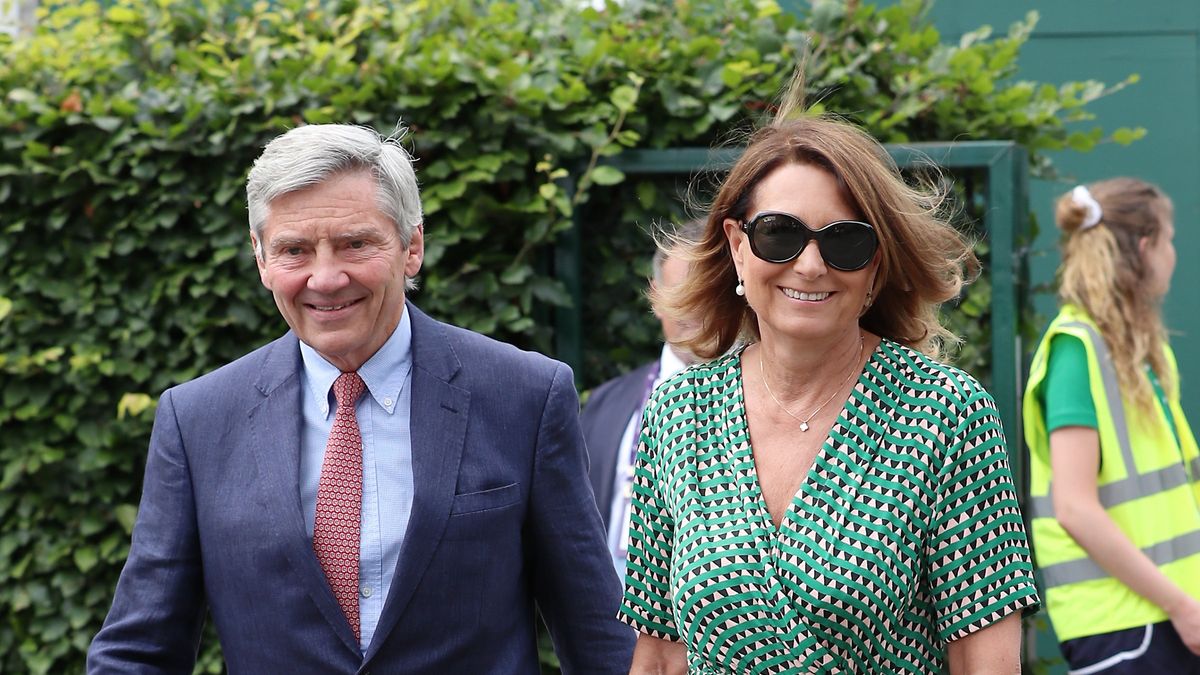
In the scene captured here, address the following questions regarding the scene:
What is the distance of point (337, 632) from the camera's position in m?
2.61

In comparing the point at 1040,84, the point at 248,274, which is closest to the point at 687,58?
the point at 248,274

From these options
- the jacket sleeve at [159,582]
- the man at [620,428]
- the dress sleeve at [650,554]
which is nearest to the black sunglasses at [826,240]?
the dress sleeve at [650,554]

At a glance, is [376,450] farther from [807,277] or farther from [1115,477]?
[1115,477]

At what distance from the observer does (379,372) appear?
280 cm

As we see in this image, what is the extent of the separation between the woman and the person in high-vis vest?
1767 millimetres

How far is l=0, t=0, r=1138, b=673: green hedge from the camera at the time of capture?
463cm

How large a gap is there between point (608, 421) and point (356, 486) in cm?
186

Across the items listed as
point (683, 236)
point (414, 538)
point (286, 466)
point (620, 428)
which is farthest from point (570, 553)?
point (620, 428)

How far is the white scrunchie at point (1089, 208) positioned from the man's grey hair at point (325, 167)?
2.61 m

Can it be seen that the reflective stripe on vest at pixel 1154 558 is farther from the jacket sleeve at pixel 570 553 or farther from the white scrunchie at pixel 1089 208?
the jacket sleeve at pixel 570 553

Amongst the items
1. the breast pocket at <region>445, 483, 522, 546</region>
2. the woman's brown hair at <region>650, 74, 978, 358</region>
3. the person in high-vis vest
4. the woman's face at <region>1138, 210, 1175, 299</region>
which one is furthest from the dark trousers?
the breast pocket at <region>445, 483, 522, 546</region>

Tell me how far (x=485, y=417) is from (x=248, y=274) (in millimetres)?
2165

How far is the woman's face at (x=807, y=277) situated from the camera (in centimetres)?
239

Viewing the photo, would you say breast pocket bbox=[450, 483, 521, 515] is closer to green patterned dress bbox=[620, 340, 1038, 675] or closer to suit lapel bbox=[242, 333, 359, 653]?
suit lapel bbox=[242, 333, 359, 653]
